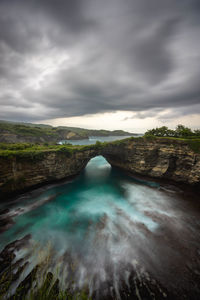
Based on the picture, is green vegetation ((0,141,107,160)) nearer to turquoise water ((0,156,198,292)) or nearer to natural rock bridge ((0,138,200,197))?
natural rock bridge ((0,138,200,197))

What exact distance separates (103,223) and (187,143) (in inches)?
759

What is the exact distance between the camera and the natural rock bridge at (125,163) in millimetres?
16141

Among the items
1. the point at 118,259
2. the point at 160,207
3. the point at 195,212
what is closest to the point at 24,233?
the point at 118,259

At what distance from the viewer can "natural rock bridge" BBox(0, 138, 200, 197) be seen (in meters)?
16.1

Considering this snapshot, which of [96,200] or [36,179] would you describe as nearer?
[96,200]

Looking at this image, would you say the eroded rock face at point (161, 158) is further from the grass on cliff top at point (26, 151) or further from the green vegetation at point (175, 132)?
the grass on cliff top at point (26, 151)

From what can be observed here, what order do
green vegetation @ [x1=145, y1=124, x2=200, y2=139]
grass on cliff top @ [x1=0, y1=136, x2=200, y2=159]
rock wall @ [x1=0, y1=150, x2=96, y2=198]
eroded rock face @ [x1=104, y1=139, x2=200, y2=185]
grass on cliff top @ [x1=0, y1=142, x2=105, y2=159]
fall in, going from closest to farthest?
1. rock wall @ [x1=0, y1=150, x2=96, y2=198]
2. grass on cliff top @ [x1=0, y1=142, x2=105, y2=159]
3. grass on cliff top @ [x1=0, y1=136, x2=200, y2=159]
4. eroded rock face @ [x1=104, y1=139, x2=200, y2=185]
5. green vegetation @ [x1=145, y1=124, x2=200, y2=139]

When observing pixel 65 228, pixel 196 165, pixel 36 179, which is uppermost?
pixel 196 165

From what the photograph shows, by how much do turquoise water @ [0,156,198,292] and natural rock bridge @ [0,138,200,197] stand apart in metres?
2.72

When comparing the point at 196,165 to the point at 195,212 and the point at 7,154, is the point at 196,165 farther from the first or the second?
the point at 7,154

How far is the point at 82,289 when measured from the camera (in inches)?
279

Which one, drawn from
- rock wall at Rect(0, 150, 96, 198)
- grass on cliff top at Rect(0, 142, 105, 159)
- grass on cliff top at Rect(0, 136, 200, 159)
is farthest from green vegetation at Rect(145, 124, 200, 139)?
rock wall at Rect(0, 150, 96, 198)

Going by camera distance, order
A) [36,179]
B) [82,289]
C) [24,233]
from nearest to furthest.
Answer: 1. [82,289]
2. [24,233]
3. [36,179]

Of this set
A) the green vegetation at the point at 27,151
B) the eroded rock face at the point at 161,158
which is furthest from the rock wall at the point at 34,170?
the eroded rock face at the point at 161,158
